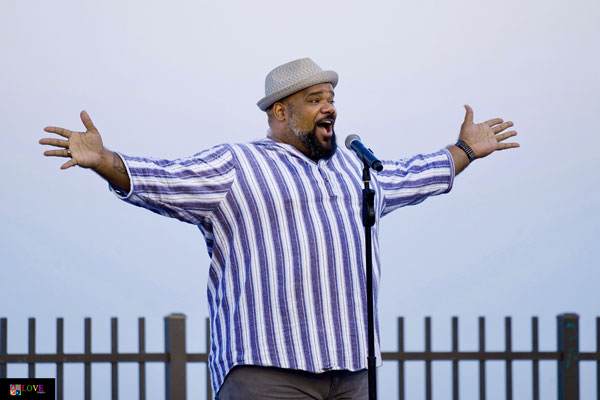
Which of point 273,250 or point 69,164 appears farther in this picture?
point 273,250

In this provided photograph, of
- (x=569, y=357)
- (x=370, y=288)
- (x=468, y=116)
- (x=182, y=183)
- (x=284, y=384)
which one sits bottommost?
(x=569, y=357)

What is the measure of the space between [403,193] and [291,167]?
52 cm

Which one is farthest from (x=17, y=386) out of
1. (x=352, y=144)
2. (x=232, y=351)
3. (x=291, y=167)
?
(x=352, y=144)

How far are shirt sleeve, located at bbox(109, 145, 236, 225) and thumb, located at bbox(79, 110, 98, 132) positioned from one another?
122mm

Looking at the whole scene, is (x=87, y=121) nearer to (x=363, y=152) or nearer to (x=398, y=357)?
(x=363, y=152)

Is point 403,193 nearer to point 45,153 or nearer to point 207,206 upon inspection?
point 207,206

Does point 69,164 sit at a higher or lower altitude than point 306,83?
lower

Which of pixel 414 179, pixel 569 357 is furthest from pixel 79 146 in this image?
pixel 569 357

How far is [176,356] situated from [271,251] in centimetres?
354

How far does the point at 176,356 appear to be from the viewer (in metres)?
6.00

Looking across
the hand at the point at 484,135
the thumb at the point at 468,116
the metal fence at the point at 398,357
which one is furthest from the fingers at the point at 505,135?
the metal fence at the point at 398,357

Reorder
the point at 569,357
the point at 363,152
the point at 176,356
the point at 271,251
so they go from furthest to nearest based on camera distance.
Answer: the point at 569,357, the point at 176,356, the point at 271,251, the point at 363,152

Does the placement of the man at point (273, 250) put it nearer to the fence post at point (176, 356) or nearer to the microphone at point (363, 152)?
the microphone at point (363, 152)

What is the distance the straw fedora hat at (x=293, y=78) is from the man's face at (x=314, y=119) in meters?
0.03
